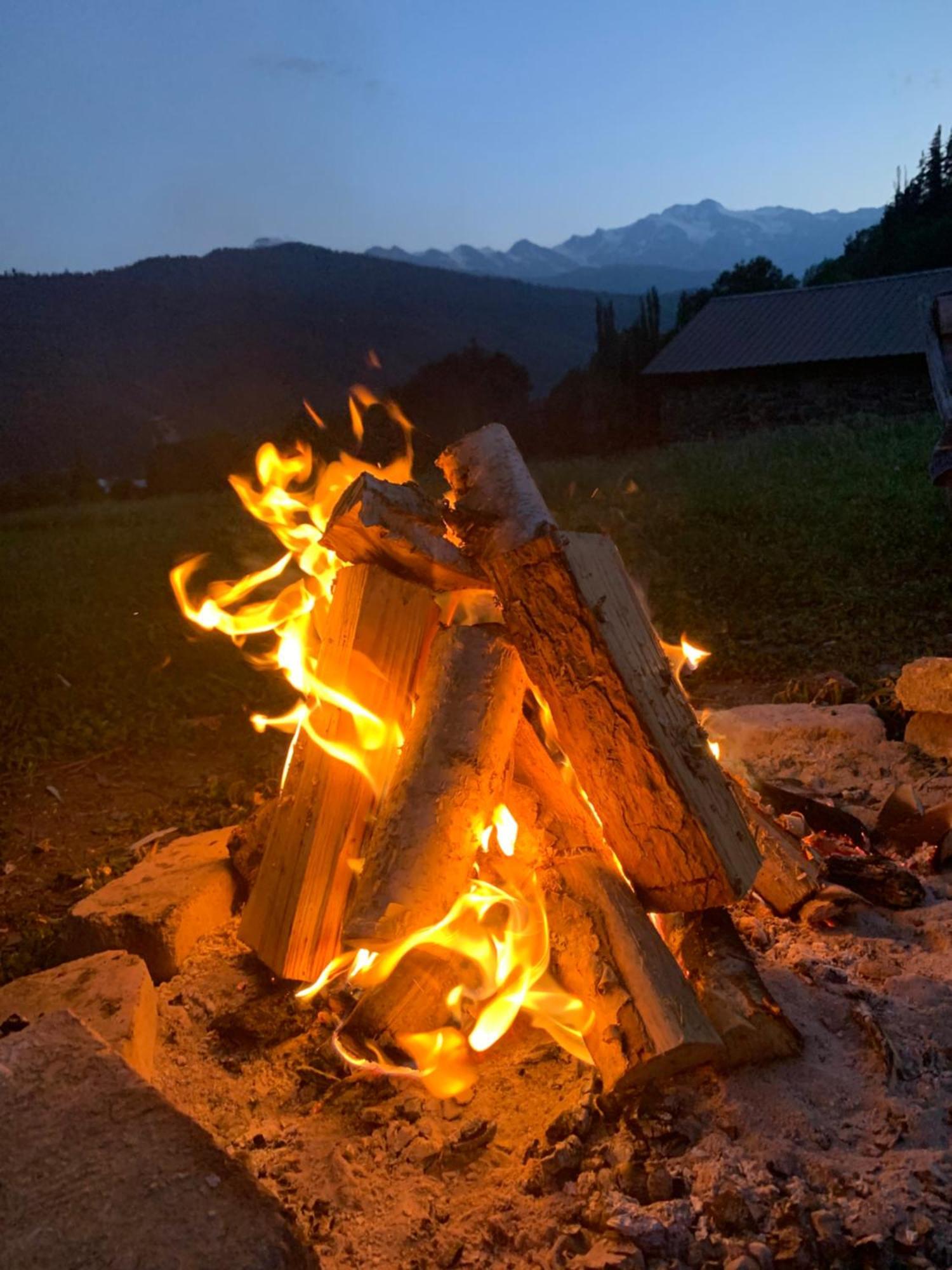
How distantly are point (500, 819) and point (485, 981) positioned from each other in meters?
0.42

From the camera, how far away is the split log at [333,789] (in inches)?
95.8

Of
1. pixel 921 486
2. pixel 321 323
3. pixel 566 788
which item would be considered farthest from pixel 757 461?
pixel 321 323

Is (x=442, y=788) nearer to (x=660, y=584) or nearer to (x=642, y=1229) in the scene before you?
(x=642, y=1229)

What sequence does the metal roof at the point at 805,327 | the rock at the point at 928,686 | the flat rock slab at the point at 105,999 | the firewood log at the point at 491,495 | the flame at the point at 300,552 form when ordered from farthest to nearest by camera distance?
the metal roof at the point at 805,327 → the rock at the point at 928,686 → the flame at the point at 300,552 → the firewood log at the point at 491,495 → the flat rock slab at the point at 105,999

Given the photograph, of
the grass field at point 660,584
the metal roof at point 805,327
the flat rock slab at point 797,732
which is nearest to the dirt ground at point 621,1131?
the flat rock slab at point 797,732

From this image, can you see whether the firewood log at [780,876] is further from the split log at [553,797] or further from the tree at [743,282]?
the tree at [743,282]

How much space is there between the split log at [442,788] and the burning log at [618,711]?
0.38 feet

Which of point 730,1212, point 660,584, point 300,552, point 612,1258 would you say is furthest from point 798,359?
point 612,1258

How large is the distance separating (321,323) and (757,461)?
3251 centimetres

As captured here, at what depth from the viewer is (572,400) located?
24.8 metres

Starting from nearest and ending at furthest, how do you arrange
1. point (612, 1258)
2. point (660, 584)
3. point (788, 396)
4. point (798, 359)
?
point (612, 1258), point (660, 584), point (798, 359), point (788, 396)

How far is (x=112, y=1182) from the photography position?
1.56 meters

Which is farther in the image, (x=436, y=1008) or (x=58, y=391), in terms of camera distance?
(x=58, y=391)

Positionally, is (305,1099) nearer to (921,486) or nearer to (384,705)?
(384,705)
